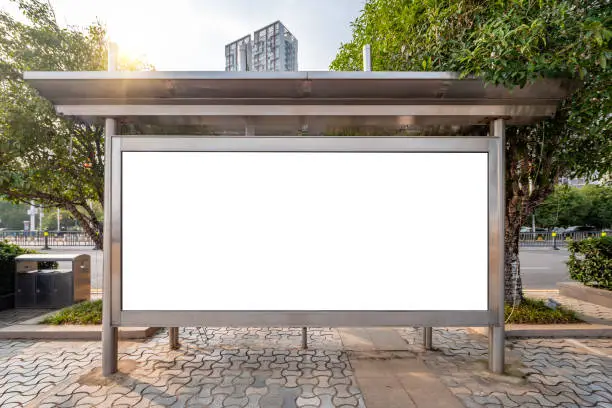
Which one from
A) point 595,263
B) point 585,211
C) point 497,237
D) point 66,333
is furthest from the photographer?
point 585,211

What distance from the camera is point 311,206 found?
343 centimetres

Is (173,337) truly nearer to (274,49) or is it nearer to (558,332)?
(558,332)

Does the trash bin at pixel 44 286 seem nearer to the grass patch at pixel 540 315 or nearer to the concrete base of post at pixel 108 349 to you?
the concrete base of post at pixel 108 349

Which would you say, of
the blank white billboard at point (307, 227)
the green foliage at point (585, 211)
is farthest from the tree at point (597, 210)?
the blank white billboard at point (307, 227)

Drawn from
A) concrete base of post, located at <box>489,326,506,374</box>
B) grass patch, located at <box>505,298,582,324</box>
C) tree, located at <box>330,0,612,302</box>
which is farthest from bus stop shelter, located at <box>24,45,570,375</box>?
grass patch, located at <box>505,298,582,324</box>

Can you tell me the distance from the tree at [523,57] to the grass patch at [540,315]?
1.10 ft

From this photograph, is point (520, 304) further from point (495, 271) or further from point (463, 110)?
point (463, 110)

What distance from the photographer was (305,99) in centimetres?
343

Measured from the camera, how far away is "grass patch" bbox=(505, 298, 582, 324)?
4988 millimetres

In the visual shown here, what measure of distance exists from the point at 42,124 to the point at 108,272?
12.2ft

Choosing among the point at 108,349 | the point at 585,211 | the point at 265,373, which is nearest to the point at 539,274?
the point at 265,373

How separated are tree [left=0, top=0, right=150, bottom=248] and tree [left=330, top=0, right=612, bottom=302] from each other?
215 inches

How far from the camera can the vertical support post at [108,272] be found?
334 cm

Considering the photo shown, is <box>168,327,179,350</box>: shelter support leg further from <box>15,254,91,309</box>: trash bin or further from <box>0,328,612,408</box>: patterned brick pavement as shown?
<box>15,254,91,309</box>: trash bin
